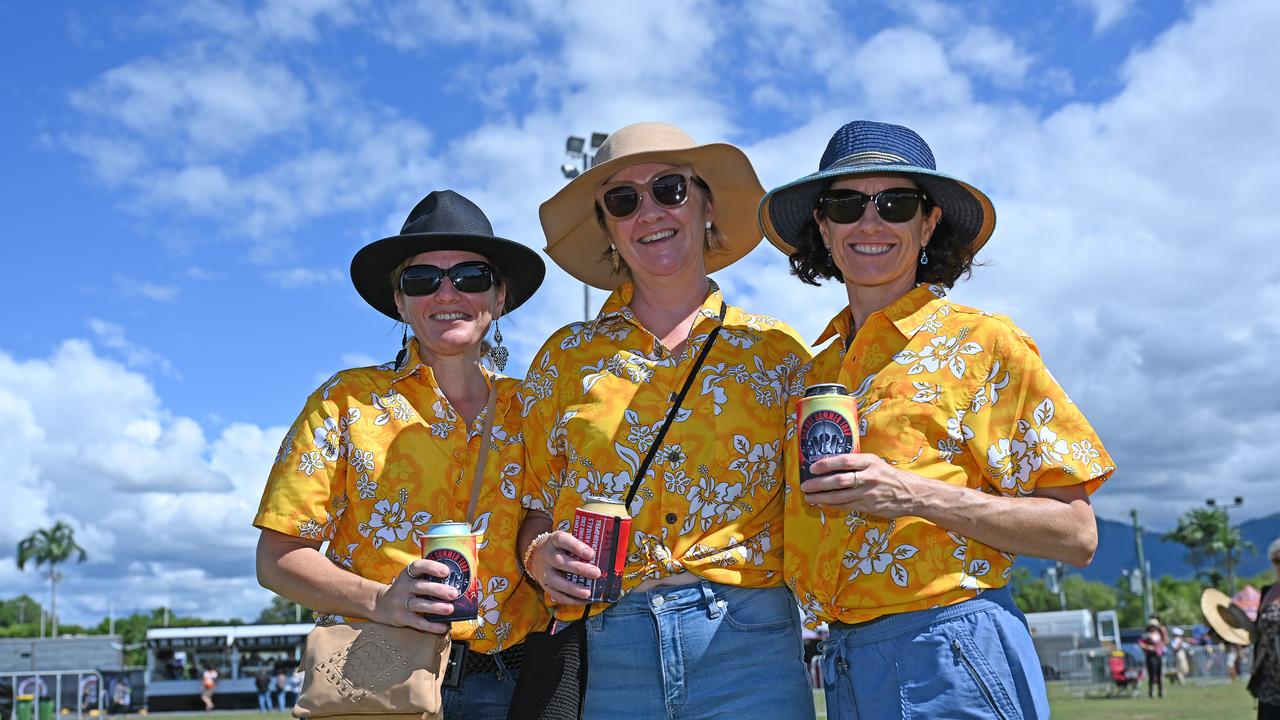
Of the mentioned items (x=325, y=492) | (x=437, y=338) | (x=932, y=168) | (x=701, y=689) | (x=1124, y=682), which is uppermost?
(x=932, y=168)

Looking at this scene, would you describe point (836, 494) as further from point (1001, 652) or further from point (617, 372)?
point (617, 372)

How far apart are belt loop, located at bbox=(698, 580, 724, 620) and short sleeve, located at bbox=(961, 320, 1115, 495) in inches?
33.8

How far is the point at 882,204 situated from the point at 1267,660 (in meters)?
6.39

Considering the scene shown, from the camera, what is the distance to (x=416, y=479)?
3.72 meters

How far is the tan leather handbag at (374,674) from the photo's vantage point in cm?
335

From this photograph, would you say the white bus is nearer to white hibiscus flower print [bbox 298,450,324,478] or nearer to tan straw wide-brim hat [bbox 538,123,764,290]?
tan straw wide-brim hat [bbox 538,123,764,290]

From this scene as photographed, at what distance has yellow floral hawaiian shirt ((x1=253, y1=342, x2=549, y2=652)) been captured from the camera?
11.9ft

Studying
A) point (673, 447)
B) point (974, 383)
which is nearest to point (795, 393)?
point (673, 447)

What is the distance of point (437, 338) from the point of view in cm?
396

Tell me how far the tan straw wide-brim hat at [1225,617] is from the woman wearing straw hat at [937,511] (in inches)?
303

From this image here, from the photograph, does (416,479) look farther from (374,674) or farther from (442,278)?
(442,278)

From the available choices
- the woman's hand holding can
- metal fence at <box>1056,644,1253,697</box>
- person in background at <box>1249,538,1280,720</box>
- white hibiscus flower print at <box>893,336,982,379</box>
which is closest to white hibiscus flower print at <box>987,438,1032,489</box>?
white hibiscus flower print at <box>893,336,982,379</box>

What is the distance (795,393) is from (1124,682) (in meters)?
24.5

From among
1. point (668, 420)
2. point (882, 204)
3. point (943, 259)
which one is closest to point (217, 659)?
point (668, 420)
